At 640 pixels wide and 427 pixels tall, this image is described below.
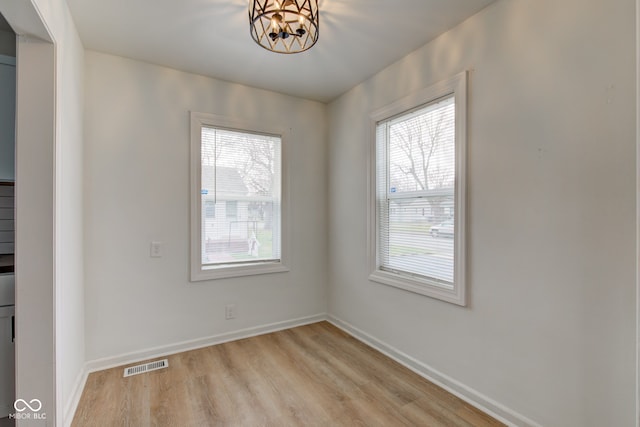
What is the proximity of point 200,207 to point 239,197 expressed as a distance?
0.41 meters

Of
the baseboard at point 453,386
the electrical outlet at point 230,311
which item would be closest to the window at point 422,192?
the baseboard at point 453,386

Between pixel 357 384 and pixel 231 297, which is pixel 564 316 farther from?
pixel 231 297

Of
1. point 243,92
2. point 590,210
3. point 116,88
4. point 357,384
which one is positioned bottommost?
point 357,384

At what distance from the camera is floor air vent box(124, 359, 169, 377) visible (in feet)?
7.89

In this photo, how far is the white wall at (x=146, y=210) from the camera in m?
2.45

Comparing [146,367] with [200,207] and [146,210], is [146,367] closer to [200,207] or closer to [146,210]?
[146,210]

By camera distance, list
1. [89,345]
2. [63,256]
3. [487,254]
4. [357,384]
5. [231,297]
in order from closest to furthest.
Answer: [63,256], [487,254], [357,384], [89,345], [231,297]

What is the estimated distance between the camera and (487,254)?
1.96 m

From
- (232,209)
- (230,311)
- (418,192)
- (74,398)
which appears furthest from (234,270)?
(418,192)

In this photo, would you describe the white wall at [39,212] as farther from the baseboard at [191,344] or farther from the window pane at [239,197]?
the window pane at [239,197]

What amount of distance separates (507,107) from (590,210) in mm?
→ 750

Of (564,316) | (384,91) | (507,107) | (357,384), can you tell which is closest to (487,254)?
(564,316)

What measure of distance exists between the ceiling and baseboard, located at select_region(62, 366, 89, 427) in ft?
8.21

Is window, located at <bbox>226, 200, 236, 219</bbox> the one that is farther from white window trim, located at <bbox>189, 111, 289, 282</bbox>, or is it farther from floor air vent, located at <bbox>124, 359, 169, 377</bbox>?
floor air vent, located at <bbox>124, 359, 169, 377</bbox>
